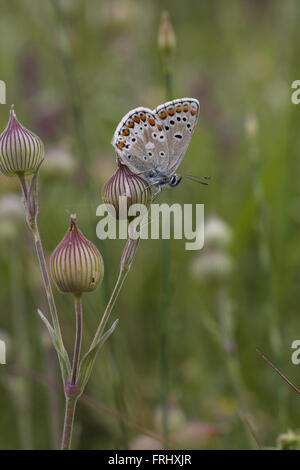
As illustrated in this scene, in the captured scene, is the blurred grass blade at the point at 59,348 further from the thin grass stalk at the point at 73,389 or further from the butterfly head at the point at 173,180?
the butterfly head at the point at 173,180

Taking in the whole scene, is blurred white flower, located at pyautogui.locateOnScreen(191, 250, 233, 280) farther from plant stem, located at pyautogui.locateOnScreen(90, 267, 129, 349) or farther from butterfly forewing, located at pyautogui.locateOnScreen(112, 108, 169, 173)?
plant stem, located at pyautogui.locateOnScreen(90, 267, 129, 349)

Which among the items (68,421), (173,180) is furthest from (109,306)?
(173,180)

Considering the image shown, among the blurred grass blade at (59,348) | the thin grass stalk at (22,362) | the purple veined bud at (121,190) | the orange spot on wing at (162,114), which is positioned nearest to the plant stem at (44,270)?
the blurred grass blade at (59,348)

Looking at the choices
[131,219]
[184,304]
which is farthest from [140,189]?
[184,304]

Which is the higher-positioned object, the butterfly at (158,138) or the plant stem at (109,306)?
the butterfly at (158,138)

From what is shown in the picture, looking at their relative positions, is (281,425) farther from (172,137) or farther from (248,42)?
(248,42)

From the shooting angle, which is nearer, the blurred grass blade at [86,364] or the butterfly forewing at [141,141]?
the blurred grass blade at [86,364]
